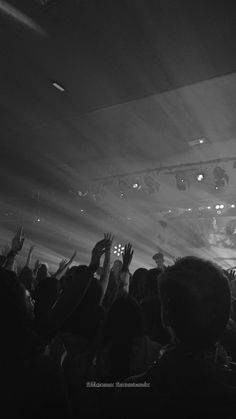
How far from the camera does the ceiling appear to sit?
172 inches

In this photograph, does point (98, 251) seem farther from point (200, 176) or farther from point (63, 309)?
point (200, 176)

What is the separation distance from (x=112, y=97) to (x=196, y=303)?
564cm

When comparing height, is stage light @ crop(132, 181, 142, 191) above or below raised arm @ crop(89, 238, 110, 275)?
above

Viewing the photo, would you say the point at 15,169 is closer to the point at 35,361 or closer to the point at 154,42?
the point at 154,42

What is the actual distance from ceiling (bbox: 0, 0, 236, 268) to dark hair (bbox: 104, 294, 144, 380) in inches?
146

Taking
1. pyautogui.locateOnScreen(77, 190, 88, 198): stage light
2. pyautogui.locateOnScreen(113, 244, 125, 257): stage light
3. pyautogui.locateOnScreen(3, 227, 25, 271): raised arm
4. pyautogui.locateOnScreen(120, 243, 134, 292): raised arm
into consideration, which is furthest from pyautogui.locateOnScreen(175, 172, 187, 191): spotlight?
pyautogui.locateOnScreen(113, 244, 125, 257): stage light

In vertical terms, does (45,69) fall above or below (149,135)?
below

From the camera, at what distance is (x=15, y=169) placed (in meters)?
10.8

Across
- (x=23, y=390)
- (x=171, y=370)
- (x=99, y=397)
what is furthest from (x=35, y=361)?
(x=171, y=370)

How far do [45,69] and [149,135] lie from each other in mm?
3146

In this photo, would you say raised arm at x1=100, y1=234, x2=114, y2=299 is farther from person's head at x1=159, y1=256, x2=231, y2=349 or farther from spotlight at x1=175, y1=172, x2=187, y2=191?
spotlight at x1=175, y1=172, x2=187, y2=191

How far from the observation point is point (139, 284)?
351 cm

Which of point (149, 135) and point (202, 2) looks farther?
point (149, 135)

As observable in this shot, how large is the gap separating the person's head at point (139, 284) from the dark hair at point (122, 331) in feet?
3.59
